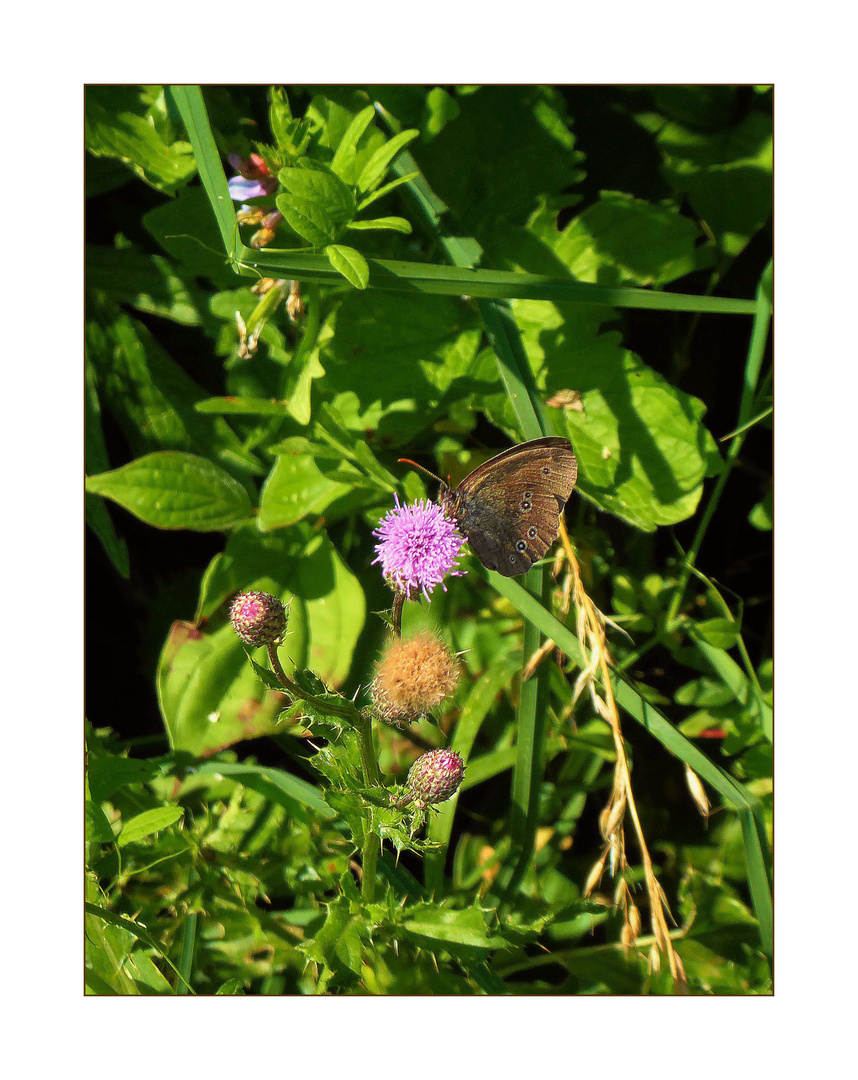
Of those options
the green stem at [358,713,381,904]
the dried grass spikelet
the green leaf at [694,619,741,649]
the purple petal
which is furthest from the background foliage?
the dried grass spikelet

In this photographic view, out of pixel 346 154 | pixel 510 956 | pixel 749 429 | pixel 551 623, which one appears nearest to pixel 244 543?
pixel 551 623

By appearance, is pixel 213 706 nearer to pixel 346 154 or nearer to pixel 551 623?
pixel 551 623

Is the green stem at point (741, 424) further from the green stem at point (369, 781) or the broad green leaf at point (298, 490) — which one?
the green stem at point (369, 781)

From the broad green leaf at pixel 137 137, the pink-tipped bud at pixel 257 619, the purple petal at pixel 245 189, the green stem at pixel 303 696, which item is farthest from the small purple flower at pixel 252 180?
the green stem at pixel 303 696

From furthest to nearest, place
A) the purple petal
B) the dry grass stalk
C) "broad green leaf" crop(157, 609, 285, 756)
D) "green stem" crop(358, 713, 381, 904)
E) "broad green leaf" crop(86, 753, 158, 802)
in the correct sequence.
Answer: "broad green leaf" crop(157, 609, 285, 756)
the purple petal
"broad green leaf" crop(86, 753, 158, 802)
the dry grass stalk
"green stem" crop(358, 713, 381, 904)

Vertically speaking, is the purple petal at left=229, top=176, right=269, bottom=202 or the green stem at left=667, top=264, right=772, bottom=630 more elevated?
the purple petal at left=229, top=176, right=269, bottom=202

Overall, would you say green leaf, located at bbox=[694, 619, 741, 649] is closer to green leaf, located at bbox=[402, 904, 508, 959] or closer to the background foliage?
the background foliage

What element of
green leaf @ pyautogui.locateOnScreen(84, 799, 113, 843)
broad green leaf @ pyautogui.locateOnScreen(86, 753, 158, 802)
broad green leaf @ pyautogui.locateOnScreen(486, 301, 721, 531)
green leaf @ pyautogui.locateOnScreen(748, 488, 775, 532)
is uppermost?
broad green leaf @ pyautogui.locateOnScreen(486, 301, 721, 531)
